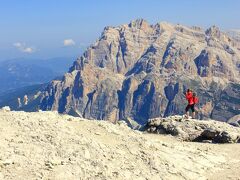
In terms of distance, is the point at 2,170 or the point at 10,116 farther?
the point at 10,116

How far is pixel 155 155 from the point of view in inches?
1216

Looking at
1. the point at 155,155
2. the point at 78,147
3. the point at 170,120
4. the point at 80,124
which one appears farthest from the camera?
the point at 170,120

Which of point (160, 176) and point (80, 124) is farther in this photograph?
point (80, 124)

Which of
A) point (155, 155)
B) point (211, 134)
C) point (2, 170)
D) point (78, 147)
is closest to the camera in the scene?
point (2, 170)

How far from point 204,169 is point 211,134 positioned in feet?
42.1

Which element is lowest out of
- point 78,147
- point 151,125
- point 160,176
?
point 151,125

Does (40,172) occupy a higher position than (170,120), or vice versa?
(40,172)

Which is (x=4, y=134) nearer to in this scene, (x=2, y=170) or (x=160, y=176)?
(x=2, y=170)

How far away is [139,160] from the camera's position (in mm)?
29359

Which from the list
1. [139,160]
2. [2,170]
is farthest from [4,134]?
[139,160]

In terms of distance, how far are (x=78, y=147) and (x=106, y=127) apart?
7996 millimetres

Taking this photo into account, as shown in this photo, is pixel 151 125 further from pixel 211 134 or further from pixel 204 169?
pixel 204 169

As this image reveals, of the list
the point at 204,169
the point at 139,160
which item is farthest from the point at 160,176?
the point at 204,169

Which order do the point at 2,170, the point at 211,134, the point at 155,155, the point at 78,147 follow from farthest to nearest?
the point at 211,134
the point at 155,155
the point at 78,147
the point at 2,170
